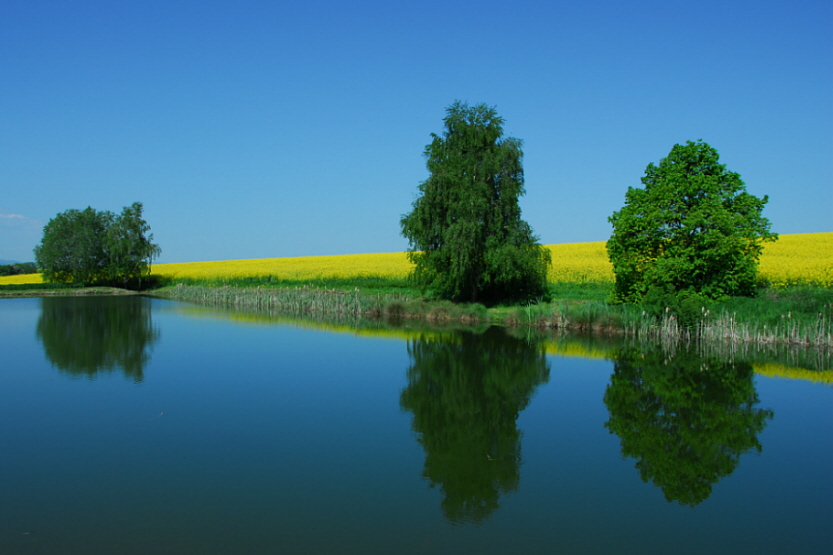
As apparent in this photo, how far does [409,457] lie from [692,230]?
51.8 feet

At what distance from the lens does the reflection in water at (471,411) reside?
6.66m

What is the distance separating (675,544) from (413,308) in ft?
73.2

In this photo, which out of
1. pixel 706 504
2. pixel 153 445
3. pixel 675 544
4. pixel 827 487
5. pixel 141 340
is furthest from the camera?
pixel 141 340

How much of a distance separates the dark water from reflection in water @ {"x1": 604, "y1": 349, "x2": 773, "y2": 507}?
46mm

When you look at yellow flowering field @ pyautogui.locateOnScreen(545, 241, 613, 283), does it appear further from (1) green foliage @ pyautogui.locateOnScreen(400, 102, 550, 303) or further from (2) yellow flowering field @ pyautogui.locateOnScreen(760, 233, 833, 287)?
(2) yellow flowering field @ pyautogui.locateOnScreen(760, 233, 833, 287)

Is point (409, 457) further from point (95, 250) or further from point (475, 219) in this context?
point (95, 250)

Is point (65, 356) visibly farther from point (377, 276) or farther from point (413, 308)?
point (377, 276)

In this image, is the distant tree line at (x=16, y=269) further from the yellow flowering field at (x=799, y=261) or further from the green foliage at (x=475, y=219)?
the yellow flowering field at (x=799, y=261)

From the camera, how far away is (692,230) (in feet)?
65.5

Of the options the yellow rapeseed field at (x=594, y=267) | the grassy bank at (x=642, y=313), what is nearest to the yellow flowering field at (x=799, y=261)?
the yellow rapeseed field at (x=594, y=267)

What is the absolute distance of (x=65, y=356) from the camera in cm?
1523

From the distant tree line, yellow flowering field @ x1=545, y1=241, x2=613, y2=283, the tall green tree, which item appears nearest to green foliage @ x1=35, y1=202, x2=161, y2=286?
the tall green tree

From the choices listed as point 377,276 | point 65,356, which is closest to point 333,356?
point 65,356

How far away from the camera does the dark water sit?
217 inches
